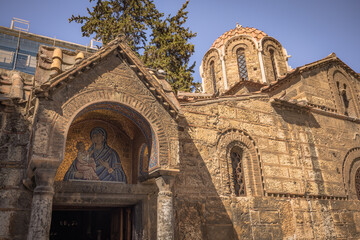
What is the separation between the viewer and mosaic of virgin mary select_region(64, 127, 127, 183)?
19.1 ft

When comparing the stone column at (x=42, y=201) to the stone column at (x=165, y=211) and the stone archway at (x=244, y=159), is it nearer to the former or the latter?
the stone column at (x=165, y=211)

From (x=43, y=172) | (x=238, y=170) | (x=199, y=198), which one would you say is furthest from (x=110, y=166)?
(x=238, y=170)

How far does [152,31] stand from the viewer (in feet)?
46.5

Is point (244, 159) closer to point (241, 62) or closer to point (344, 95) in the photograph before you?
point (344, 95)

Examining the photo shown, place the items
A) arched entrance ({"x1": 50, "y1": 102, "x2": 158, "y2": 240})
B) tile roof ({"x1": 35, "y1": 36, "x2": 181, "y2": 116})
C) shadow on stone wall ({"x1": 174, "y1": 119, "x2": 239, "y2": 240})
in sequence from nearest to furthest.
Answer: tile roof ({"x1": 35, "y1": 36, "x2": 181, "y2": 116}) → arched entrance ({"x1": 50, "y1": 102, "x2": 158, "y2": 240}) → shadow on stone wall ({"x1": 174, "y1": 119, "x2": 239, "y2": 240})

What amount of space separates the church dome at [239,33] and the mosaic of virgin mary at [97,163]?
11.7 metres

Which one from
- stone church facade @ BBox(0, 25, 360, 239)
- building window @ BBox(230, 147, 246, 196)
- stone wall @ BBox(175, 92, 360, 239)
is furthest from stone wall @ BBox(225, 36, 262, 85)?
building window @ BBox(230, 147, 246, 196)

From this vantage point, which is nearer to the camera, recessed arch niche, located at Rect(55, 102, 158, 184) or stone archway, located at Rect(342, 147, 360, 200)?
recessed arch niche, located at Rect(55, 102, 158, 184)

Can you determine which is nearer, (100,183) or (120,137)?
(100,183)

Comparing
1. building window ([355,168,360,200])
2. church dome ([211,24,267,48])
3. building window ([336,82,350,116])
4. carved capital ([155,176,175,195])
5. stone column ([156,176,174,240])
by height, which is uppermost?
church dome ([211,24,267,48])

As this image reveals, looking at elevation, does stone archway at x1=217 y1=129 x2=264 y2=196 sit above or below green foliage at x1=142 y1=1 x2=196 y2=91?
below

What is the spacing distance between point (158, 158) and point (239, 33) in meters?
12.8

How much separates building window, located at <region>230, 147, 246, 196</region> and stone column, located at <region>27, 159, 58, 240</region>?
4544 millimetres

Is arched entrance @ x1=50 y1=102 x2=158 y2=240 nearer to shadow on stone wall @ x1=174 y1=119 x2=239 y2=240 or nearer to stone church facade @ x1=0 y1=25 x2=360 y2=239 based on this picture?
stone church facade @ x1=0 y1=25 x2=360 y2=239
